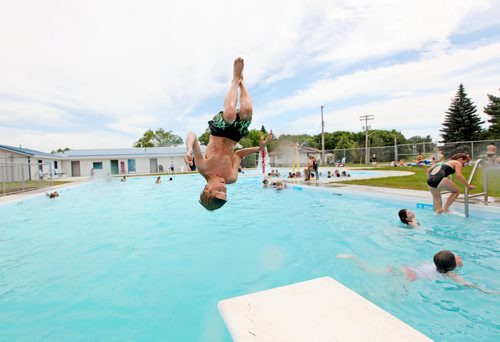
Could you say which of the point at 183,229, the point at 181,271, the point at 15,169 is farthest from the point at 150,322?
the point at 15,169

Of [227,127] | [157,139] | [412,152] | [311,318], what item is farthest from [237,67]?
[157,139]

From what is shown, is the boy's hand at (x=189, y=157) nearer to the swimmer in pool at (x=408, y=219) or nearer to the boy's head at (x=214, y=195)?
the boy's head at (x=214, y=195)

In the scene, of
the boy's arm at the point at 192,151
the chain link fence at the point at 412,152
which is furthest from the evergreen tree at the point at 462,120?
the boy's arm at the point at 192,151

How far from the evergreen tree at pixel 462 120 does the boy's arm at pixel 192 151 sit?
39.0 m

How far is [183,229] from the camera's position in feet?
25.1

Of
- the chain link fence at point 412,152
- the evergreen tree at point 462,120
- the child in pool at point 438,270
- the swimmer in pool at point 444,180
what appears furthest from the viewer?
the evergreen tree at point 462,120

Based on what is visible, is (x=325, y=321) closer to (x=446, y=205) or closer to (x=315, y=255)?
(x=315, y=255)

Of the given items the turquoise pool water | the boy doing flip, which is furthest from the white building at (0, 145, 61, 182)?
the boy doing flip

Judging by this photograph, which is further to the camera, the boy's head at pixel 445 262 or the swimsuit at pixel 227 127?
the boy's head at pixel 445 262

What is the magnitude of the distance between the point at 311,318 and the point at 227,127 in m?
2.18

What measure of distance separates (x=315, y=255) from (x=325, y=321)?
130 inches

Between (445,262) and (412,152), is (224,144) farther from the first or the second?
(412,152)

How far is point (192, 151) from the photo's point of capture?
2766mm

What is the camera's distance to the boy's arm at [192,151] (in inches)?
108
